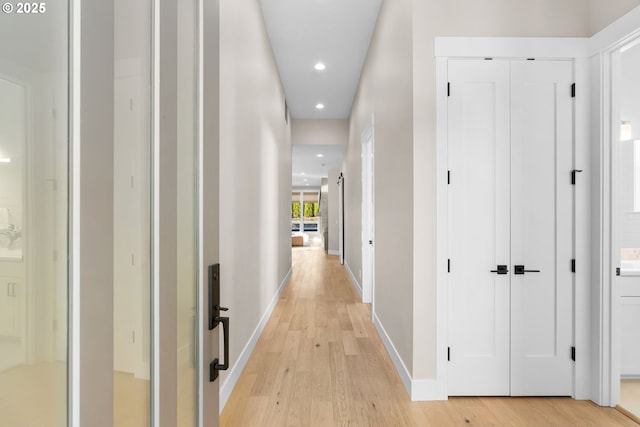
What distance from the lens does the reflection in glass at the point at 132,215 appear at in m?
0.69

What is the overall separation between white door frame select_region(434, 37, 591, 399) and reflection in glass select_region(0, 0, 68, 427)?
2.19 m

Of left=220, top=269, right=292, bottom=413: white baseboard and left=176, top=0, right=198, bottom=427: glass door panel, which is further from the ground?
left=176, top=0, right=198, bottom=427: glass door panel

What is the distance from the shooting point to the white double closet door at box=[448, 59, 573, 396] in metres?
2.38

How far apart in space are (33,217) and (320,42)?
14.0 feet

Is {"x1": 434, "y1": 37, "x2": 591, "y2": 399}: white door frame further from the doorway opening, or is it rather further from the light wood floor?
the light wood floor

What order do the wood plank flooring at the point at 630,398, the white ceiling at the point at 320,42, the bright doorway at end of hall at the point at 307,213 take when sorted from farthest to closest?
the bright doorway at end of hall at the point at 307,213, the white ceiling at the point at 320,42, the wood plank flooring at the point at 630,398

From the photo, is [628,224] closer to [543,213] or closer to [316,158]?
[543,213]

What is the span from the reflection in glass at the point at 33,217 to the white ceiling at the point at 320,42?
3.46 meters

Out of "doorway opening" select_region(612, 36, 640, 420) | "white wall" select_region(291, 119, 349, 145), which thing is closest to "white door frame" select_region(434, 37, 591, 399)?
"doorway opening" select_region(612, 36, 640, 420)

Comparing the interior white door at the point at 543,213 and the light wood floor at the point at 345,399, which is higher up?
the interior white door at the point at 543,213

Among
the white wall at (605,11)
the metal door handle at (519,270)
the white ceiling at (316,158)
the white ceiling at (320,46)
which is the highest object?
the white ceiling at (320,46)

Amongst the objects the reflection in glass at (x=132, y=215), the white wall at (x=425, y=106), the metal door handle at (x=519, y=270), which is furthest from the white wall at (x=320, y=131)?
the reflection in glass at (x=132, y=215)

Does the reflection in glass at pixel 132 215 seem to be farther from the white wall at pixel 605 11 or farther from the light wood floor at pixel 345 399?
the white wall at pixel 605 11

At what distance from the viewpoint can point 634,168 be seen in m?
3.13
